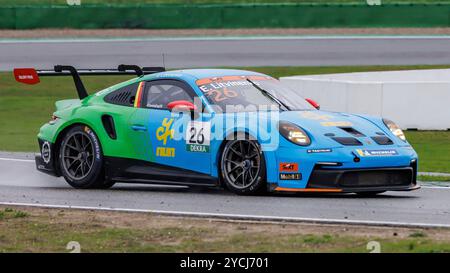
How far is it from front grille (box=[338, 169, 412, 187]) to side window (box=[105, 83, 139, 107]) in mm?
2648

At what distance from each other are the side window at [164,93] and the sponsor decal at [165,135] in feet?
0.76

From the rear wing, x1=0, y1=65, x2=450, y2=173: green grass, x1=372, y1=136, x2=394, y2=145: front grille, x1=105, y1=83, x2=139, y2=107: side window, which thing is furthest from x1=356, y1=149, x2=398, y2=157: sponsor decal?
x1=0, y1=65, x2=450, y2=173: green grass

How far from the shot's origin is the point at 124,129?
1210 cm

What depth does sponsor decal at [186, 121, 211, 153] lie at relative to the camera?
1142cm

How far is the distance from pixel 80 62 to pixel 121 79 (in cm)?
213

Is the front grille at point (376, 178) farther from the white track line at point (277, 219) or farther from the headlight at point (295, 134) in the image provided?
the white track line at point (277, 219)

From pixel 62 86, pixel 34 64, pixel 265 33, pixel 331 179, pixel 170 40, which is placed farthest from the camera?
pixel 265 33

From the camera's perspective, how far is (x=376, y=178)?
10969mm

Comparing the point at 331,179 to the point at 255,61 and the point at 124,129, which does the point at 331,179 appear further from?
the point at 255,61

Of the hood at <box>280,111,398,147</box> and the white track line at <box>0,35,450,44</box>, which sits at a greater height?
the hood at <box>280,111,398,147</box>

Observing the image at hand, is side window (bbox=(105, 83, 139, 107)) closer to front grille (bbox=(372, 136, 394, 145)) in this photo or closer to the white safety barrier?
front grille (bbox=(372, 136, 394, 145))

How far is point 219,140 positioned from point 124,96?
154 cm

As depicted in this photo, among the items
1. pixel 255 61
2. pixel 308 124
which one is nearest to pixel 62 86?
pixel 255 61

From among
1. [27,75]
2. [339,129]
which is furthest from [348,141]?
[27,75]
